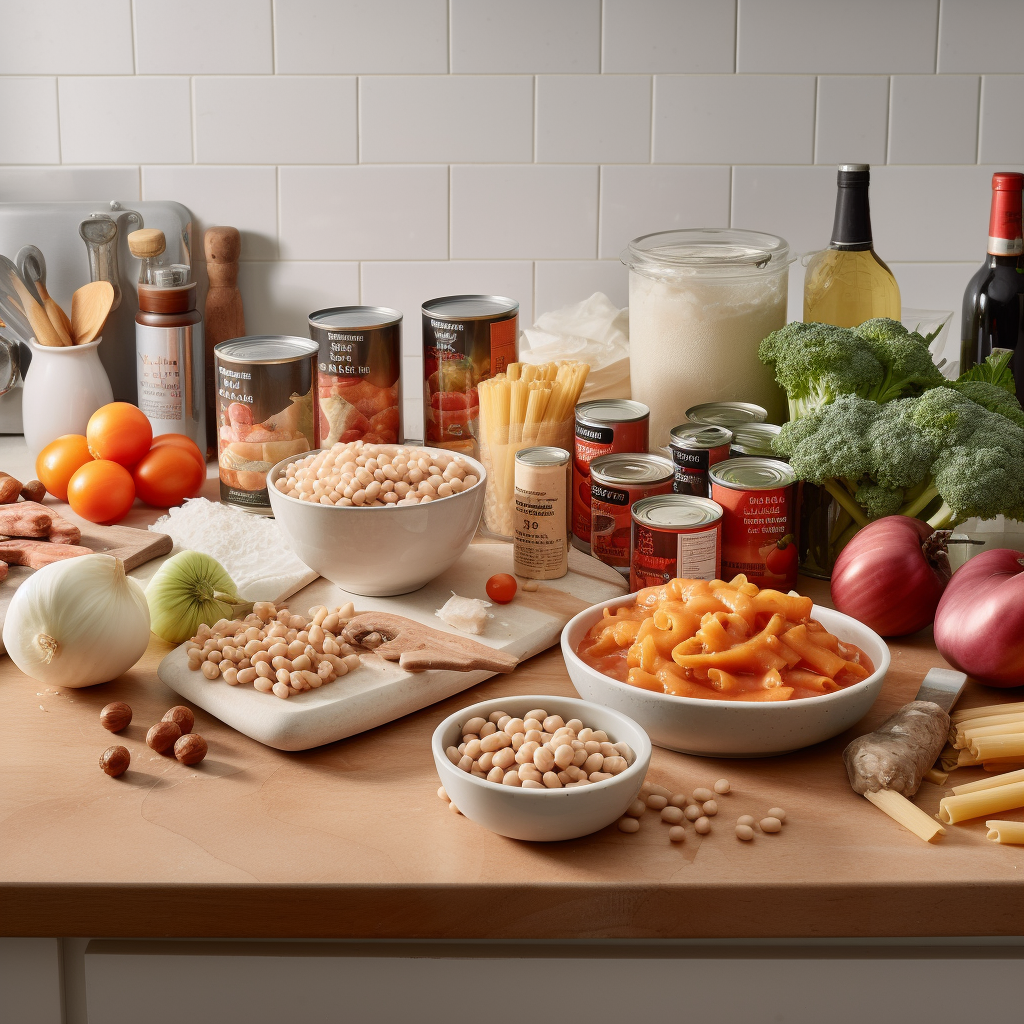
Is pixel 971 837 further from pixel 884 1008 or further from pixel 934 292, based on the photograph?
pixel 934 292

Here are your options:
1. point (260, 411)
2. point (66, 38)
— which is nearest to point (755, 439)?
point (260, 411)

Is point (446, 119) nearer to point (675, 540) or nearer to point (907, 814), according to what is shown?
point (675, 540)

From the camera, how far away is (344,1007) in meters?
0.87

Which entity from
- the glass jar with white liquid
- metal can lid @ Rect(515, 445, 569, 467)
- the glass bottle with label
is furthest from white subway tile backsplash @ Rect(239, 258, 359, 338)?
metal can lid @ Rect(515, 445, 569, 467)

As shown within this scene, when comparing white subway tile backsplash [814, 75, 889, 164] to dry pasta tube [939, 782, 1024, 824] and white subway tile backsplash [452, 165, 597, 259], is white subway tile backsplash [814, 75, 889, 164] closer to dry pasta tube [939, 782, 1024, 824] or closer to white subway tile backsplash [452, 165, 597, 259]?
white subway tile backsplash [452, 165, 597, 259]

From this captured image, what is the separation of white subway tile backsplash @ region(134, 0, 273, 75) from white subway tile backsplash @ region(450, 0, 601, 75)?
0.30 metres

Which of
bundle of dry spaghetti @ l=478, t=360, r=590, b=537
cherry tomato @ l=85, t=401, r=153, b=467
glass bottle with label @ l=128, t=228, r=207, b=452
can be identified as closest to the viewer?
bundle of dry spaghetti @ l=478, t=360, r=590, b=537

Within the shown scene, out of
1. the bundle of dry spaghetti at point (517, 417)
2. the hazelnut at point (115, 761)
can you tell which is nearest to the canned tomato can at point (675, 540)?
the bundle of dry spaghetti at point (517, 417)

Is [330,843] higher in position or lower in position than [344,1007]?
higher

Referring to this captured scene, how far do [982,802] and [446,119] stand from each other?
4.37ft

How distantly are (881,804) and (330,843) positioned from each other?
1.42 feet

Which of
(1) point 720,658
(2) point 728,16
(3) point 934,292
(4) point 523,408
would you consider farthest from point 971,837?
(2) point 728,16

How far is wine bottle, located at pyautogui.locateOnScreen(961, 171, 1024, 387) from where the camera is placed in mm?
1450

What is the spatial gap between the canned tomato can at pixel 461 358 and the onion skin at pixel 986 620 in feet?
2.14
